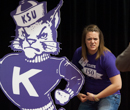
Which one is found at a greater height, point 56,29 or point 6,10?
point 6,10

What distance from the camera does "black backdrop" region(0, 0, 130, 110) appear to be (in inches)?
90.5

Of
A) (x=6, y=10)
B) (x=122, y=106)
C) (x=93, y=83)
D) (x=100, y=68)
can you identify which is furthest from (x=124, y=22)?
(x=6, y=10)

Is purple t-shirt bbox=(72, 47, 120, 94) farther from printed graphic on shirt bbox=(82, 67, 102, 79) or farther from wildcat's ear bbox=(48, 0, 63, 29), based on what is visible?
wildcat's ear bbox=(48, 0, 63, 29)

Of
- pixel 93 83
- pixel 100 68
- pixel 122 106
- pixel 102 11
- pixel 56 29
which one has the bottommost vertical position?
pixel 122 106

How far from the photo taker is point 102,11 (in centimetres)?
231

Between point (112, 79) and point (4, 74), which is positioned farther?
point (4, 74)

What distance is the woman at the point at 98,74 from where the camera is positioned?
1944 mm

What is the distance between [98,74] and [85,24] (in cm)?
65

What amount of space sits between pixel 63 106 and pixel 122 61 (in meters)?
1.49

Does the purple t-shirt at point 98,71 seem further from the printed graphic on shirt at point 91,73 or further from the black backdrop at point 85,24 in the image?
the black backdrop at point 85,24

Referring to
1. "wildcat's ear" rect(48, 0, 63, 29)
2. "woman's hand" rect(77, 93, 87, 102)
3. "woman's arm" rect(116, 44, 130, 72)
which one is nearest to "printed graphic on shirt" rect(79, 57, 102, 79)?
"woman's hand" rect(77, 93, 87, 102)

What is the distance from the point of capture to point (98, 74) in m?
2.04

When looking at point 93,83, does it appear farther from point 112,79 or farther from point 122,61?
point 122,61

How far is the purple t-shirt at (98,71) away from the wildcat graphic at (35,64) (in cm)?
30
